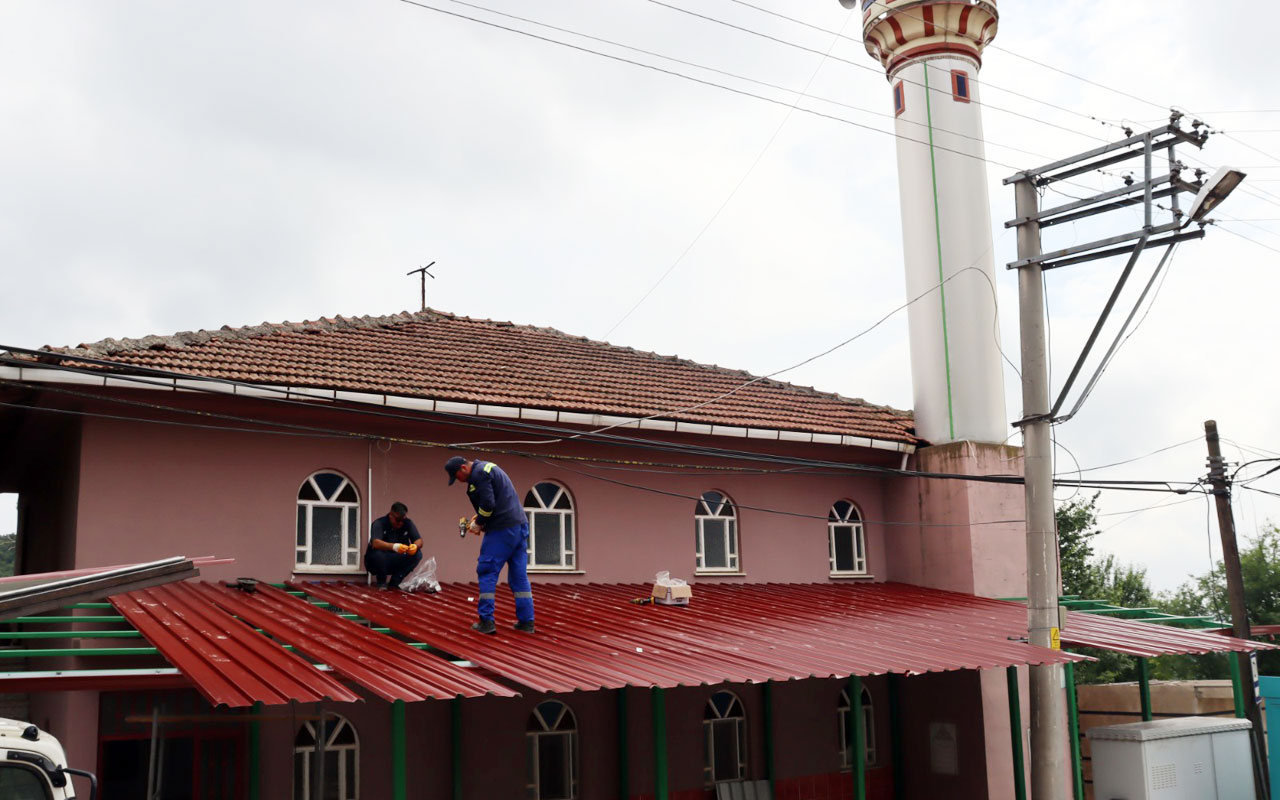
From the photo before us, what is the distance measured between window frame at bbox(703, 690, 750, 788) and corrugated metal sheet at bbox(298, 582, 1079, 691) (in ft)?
5.03

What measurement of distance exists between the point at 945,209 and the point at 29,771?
52.9 feet

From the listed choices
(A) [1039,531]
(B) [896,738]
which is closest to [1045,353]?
(A) [1039,531]

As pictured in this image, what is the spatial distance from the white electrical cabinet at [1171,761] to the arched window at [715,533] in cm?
537

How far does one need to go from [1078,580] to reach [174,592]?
1326 inches

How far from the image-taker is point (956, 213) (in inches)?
753

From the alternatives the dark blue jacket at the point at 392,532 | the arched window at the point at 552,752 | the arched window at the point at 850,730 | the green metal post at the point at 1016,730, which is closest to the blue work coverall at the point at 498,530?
the dark blue jacket at the point at 392,532

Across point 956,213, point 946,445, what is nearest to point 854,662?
point 946,445

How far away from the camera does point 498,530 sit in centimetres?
1178

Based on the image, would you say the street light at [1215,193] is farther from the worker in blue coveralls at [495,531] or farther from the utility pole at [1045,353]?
the worker in blue coveralls at [495,531]

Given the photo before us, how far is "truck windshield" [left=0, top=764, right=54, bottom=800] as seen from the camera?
5.95 meters

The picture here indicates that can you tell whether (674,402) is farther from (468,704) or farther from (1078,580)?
(1078,580)

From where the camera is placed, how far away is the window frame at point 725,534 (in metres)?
17.1

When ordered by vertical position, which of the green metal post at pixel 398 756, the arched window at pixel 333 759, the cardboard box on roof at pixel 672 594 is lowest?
the arched window at pixel 333 759

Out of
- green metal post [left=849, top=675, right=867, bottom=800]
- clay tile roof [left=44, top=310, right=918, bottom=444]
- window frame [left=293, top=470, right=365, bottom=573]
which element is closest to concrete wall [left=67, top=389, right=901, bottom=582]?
window frame [left=293, top=470, right=365, bottom=573]
